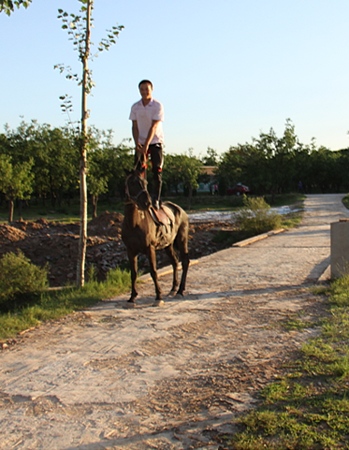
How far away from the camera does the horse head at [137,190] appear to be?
7758mm

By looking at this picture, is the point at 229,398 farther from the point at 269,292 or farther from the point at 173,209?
the point at 173,209

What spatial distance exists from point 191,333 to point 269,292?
2.72 metres

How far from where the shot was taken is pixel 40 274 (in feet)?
33.5

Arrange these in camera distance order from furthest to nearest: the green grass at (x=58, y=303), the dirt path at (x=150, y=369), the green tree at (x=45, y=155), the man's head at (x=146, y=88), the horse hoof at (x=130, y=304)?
the green tree at (x=45, y=155)
the man's head at (x=146, y=88)
the horse hoof at (x=130, y=304)
the green grass at (x=58, y=303)
the dirt path at (x=150, y=369)

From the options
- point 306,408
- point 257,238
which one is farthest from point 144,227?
point 257,238

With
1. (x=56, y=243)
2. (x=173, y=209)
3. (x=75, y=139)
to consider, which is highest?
(x=75, y=139)

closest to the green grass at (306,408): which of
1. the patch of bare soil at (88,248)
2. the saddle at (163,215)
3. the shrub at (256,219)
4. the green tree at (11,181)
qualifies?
the saddle at (163,215)

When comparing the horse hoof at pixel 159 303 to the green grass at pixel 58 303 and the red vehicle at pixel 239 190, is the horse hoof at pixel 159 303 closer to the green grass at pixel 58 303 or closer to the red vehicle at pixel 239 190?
the green grass at pixel 58 303

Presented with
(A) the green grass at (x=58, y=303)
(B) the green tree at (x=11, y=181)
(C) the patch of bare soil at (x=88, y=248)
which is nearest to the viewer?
(A) the green grass at (x=58, y=303)

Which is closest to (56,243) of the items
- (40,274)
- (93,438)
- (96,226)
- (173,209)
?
(96,226)

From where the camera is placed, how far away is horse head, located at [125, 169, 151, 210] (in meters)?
7.76

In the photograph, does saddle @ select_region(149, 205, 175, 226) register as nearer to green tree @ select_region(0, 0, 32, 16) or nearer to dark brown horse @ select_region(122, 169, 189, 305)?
dark brown horse @ select_region(122, 169, 189, 305)

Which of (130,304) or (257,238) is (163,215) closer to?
(130,304)

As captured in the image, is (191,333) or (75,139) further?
(75,139)
